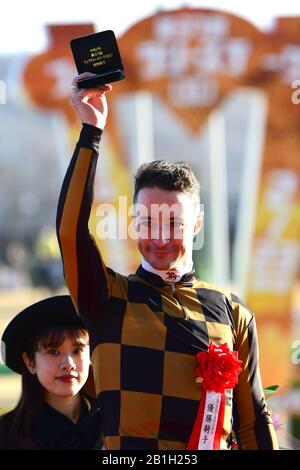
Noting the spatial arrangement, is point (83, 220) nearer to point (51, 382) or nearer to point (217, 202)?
point (51, 382)

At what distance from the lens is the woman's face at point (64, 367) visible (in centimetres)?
238

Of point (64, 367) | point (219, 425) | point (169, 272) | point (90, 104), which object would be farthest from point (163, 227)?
point (64, 367)

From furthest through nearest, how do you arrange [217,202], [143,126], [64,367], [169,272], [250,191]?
[217,202]
[143,126]
[250,191]
[64,367]
[169,272]

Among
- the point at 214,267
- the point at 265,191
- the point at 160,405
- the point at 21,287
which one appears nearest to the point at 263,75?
the point at 265,191

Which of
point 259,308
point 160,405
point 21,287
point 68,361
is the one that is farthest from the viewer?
point 21,287

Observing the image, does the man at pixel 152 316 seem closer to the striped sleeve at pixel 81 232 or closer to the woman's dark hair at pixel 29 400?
the striped sleeve at pixel 81 232

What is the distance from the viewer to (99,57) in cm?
197

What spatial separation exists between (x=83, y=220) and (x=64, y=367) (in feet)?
2.00

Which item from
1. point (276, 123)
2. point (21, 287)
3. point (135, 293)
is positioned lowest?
point (21, 287)

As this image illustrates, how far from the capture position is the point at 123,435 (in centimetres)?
189

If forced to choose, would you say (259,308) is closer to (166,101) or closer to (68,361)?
(166,101)

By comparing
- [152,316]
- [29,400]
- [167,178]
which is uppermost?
[167,178]

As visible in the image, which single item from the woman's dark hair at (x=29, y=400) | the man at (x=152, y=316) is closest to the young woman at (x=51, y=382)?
the woman's dark hair at (x=29, y=400)

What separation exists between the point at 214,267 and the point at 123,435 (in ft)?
23.2
